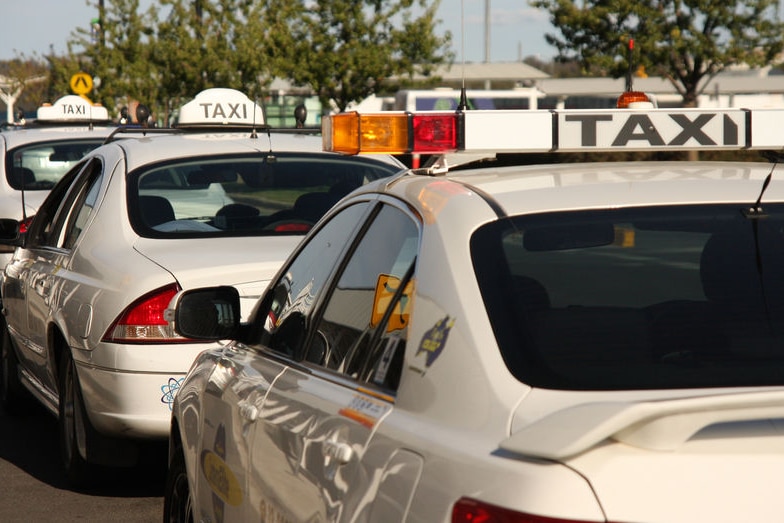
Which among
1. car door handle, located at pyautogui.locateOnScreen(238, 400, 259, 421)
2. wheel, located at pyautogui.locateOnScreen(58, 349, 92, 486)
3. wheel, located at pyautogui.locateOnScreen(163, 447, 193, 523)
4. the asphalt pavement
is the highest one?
car door handle, located at pyautogui.locateOnScreen(238, 400, 259, 421)

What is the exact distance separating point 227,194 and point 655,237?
4.40 metres

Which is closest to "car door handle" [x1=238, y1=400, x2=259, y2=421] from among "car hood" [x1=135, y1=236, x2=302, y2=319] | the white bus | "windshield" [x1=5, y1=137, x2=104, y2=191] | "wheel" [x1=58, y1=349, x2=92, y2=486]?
"car hood" [x1=135, y1=236, x2=302, y2=319]

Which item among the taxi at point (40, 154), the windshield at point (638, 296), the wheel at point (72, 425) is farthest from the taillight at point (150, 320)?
the taxi at point (40, 154)

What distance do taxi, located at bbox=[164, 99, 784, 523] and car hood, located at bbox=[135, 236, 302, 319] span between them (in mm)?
1736

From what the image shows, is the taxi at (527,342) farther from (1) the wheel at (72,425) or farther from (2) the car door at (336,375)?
(1) the wheel at (72,425)

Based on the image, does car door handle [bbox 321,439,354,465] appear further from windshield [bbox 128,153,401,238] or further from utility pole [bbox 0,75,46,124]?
utility pole [bbox 0,75,46,124]

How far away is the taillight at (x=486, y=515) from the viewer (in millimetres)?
2043

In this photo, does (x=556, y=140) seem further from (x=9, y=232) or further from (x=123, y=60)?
(x=123, y=60)

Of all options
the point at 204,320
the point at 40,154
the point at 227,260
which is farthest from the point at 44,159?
the point at 204,320

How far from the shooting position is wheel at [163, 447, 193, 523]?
4344 millimetres

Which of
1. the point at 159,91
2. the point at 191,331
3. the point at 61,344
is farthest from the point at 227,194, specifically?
the point at 159,91

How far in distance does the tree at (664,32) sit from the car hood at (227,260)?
109 feet

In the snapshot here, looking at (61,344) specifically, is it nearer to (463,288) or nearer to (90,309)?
(90,309)

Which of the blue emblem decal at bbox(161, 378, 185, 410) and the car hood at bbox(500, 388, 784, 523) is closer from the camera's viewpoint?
the car hood at bbox(500, 388, 784, 523)
